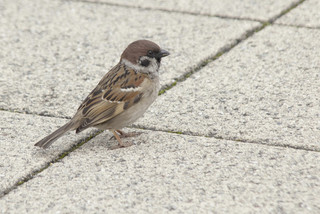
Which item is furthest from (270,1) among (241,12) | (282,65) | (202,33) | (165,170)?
(165,170)

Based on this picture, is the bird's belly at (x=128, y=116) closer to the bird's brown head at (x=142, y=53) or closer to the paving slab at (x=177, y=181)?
the paving slab at (x=177, y=181)

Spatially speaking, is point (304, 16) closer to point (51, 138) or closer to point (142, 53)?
point (142, 53)

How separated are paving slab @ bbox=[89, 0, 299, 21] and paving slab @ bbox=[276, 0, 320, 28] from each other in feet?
0.49

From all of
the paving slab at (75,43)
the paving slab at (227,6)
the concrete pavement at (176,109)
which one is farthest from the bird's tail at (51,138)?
the paving slab at (227,6)

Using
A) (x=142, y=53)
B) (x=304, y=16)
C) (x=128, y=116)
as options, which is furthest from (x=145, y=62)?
(x=304, y=16)

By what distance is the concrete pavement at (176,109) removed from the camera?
3.61m

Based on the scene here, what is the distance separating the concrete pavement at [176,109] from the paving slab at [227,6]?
26 millimetres

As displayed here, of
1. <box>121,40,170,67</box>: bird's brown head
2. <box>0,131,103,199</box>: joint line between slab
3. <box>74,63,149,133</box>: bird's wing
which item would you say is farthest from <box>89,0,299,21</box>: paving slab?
<box>0,131,103,199</box>: joint line between slab

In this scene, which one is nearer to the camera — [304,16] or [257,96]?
[257,96]

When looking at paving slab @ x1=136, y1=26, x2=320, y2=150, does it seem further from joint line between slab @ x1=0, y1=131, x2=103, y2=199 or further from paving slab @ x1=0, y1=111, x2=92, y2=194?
paving slab @ x1=0, y1=111, x2=92, y2=194

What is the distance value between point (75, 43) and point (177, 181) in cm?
311

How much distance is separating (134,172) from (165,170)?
21 cm

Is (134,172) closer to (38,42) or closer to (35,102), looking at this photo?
(35,102)

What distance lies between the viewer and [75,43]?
6.43 meters
